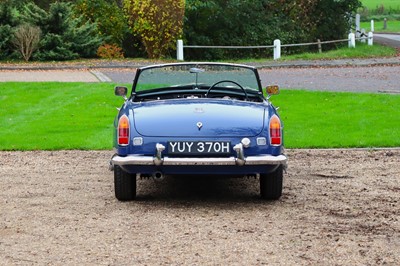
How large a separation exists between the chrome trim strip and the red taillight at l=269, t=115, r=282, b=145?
155 millimetres

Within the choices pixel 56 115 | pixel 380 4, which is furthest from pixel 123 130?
pixel 380 4

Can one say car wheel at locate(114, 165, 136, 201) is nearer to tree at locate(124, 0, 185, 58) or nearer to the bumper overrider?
the bumper overrider

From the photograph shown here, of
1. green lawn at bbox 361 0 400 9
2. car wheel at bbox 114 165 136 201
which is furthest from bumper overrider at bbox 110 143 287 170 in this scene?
green lawn at bbox 361 0 400 9

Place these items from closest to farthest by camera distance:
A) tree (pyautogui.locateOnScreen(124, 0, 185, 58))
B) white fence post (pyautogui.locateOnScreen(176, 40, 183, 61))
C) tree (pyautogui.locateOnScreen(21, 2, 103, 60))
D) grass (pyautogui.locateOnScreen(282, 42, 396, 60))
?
tree (pyautogui.locateOnScreen(21, 2, 103, 60)) → grass (pyautogui.locateOnScreen(282, 42, 396, 60)) → tree (pyautogui.locateOnScreen(124, 0, 185, 58)) → white fence post (pyautogui.locateOnScreen(176, 40, 183, 61))

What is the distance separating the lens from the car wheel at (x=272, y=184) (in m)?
9.38

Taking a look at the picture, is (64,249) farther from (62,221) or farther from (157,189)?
(157,189)

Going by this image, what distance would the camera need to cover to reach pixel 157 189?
10.5 meters

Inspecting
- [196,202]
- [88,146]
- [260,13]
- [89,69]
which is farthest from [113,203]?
[260,13]

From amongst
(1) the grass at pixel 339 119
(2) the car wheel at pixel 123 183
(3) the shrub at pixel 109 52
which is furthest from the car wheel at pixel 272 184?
(3) the shrub at pixel 109 52

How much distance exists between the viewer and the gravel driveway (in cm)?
707

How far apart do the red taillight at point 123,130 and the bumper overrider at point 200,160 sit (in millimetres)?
182

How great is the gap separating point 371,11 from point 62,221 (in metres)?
80.3

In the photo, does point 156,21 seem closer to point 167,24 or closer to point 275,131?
point 167,24

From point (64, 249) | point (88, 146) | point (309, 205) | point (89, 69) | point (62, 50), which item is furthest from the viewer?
point (62, 50)
